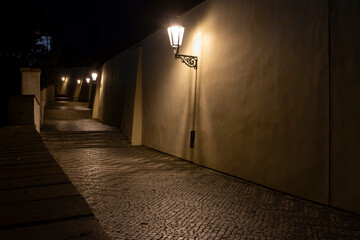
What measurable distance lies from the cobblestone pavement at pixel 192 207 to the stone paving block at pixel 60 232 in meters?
2.18

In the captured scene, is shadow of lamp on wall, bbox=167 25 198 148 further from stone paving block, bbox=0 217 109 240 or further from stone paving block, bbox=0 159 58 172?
stone paving block, bbox=0 217 109 240

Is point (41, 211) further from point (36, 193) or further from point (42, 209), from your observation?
point (36, 193)

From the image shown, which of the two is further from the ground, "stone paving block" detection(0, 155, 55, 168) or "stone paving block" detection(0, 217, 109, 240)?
"stone paving block" detection(0, 155, 55, 168)

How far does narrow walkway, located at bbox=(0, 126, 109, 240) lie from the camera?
41.7 inches

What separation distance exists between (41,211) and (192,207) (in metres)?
3.15

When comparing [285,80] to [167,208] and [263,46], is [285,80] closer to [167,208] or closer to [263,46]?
[263,46]

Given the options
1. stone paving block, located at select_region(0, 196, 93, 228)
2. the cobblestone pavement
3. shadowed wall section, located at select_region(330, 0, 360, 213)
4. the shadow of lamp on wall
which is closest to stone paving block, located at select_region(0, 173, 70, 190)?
stone paving block, located at select_region(0, 196, 93, 228)

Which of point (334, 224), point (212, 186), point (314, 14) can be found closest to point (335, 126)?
point (334, 224)

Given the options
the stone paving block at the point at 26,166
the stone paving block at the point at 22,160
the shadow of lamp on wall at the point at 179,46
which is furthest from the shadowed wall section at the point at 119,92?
the stone paving block at the point at 26,166

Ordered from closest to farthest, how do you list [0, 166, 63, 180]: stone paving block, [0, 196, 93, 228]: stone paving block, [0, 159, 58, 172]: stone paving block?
[0, 196, 93, 228]: stone paving block < [0, 166, 63, 180]: stone paving block < [0, 159, 58, 172]: stone paving block

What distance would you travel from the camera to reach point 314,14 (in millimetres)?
4422

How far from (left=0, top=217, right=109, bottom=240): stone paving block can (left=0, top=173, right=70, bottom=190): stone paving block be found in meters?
0.65

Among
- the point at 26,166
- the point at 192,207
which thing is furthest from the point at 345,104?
the point at 26,166

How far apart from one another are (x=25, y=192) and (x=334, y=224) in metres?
3.48
